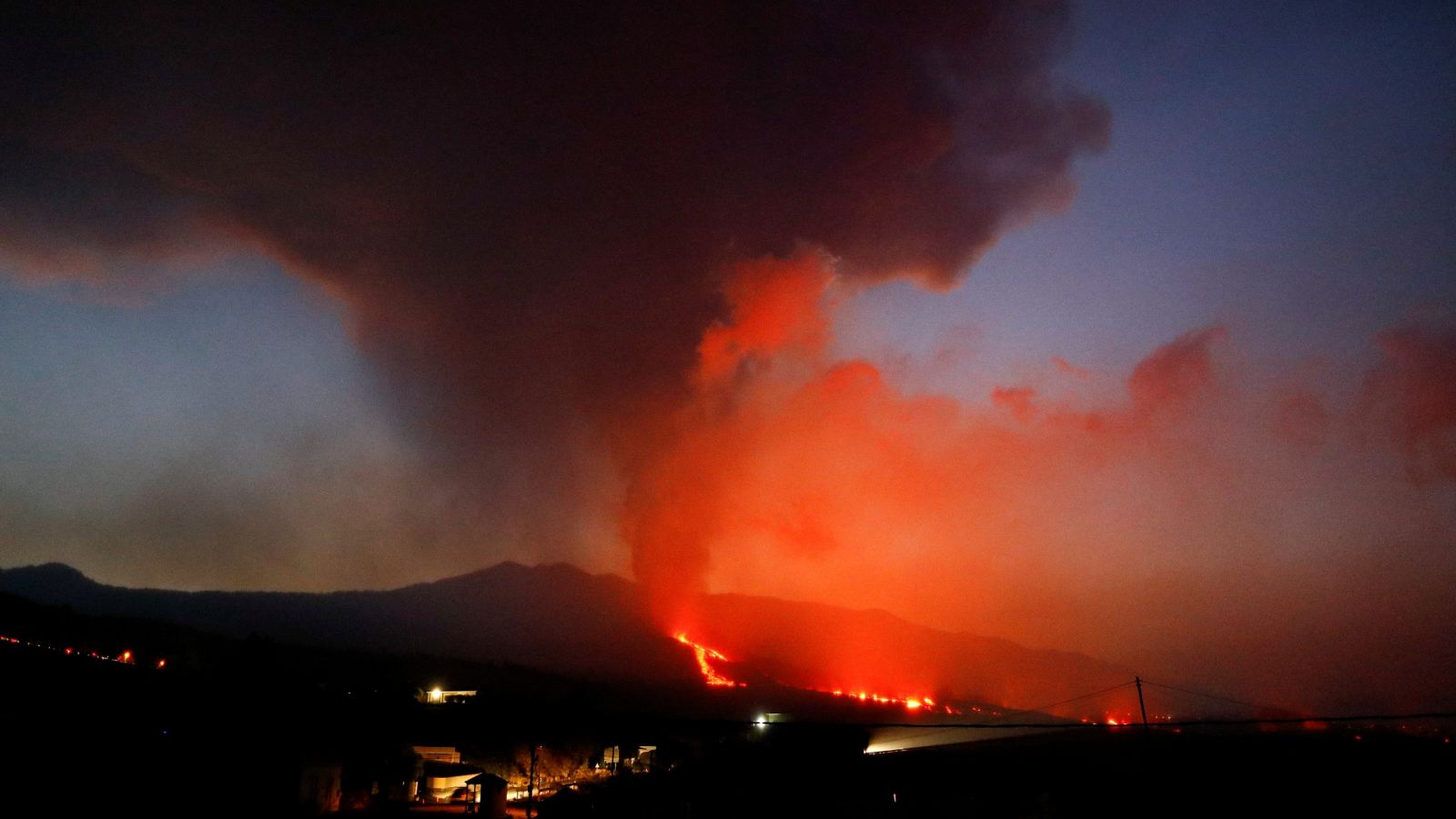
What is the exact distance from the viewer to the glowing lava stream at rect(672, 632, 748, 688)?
445 feet

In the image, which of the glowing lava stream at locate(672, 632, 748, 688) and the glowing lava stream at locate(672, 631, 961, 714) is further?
the glowing lava stream at locate(672, 632, 748, 688)

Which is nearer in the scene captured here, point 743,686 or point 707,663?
point 743,686

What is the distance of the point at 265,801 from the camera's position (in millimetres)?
36000

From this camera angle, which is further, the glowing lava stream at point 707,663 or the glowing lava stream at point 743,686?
the glowing lava stream at point 707,663

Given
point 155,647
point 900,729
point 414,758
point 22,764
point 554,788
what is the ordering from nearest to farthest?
point 22,764 < point 414,758 < point 554,788 < point 155,647 < point 900,729

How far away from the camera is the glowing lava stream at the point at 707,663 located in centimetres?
13575

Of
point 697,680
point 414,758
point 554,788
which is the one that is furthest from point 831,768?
point 697,680

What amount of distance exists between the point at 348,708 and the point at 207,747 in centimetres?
2464

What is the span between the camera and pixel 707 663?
155 metres

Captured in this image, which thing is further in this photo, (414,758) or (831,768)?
(831,768)

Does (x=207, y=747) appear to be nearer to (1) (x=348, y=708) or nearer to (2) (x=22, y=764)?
(2) (x=22, y=764)

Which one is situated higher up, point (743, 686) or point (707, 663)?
point (707, 663)

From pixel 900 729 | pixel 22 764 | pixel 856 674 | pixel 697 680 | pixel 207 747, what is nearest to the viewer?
pixel 22 764

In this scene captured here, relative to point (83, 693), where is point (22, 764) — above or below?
below
